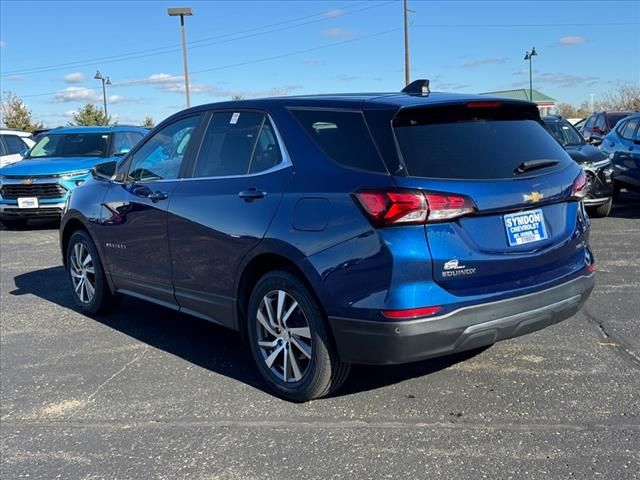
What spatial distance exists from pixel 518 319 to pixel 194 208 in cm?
224

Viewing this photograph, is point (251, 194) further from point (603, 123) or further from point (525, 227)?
point (603, 123)

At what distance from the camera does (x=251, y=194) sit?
158 inches

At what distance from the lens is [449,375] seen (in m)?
4.27

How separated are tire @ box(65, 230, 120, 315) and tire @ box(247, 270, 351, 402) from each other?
223 cm

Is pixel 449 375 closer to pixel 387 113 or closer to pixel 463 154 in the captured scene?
pixel 463 154

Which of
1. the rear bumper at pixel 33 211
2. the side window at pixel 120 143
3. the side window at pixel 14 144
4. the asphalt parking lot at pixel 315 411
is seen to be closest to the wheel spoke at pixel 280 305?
the asphalt parking lot at pixel 315 411

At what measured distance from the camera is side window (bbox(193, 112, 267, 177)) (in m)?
4.25

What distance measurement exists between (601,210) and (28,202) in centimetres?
986

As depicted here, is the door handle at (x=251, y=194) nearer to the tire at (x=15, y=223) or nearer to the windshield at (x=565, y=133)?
the windshield at (x=565, y=133)

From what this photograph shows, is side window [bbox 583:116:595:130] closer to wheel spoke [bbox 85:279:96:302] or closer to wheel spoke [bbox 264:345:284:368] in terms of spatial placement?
wheel spoke [bbox 85:279:96:302]

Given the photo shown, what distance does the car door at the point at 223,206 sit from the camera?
3.98 m

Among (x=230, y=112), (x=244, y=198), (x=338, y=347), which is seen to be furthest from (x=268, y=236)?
(x=230, y=112)

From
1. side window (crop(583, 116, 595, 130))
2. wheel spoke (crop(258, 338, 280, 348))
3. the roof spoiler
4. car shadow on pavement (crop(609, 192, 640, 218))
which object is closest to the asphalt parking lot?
wheel spoke (crop(258, 338, 280, 348))

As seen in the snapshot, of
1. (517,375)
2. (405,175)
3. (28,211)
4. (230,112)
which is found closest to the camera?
(405,175)
